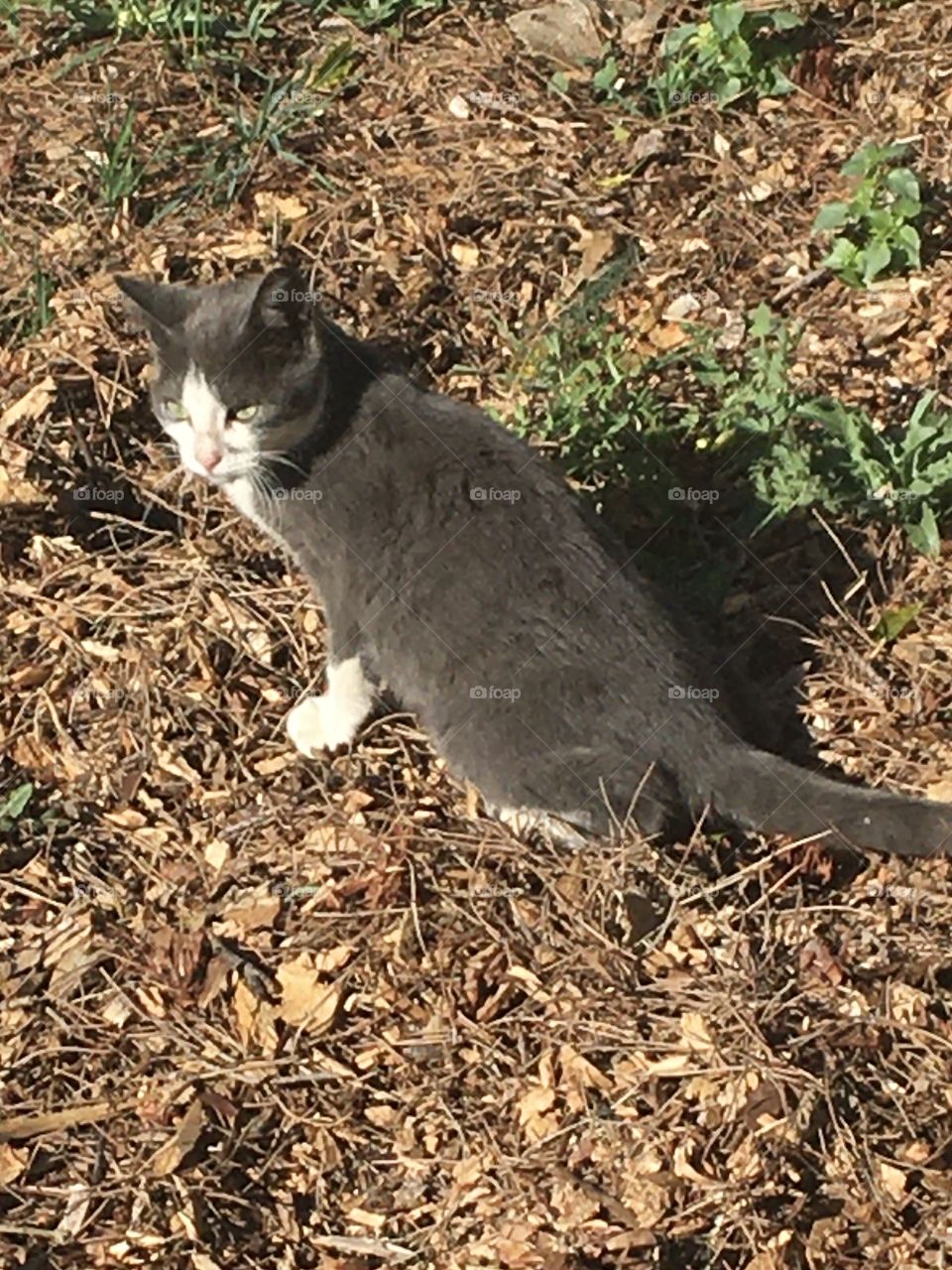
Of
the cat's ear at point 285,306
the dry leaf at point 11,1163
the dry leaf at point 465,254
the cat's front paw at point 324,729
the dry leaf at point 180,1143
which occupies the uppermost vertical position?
the cat's ear at point 285,306

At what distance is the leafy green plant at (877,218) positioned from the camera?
167 inches

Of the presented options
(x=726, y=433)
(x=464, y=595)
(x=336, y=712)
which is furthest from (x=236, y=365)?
(x=726, y=433)

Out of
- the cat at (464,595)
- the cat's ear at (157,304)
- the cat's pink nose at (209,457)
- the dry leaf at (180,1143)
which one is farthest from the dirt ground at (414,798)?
the cat's ear at (157,304)

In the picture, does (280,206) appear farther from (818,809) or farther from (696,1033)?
(696,1033)

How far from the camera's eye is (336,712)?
12.1 ft

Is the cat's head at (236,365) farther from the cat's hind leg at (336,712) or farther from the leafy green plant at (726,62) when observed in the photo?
the leafy green plant at (726,62)

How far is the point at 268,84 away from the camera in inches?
196

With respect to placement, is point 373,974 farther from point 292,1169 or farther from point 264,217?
point 264,217

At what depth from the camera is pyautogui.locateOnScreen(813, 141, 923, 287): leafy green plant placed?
4242mm

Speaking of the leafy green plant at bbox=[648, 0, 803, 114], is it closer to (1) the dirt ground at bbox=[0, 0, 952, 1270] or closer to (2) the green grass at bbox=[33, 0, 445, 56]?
(1) the dirt ground at bbox=[0, 0, 952, 1270]

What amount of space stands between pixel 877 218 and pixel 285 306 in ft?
5.61

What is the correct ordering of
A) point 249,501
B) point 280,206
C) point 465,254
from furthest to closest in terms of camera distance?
point 280,206 → point 465,254 → point 249,501

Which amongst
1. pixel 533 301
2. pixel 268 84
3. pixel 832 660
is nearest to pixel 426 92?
pixel 268 84

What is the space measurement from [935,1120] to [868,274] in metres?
2.27
